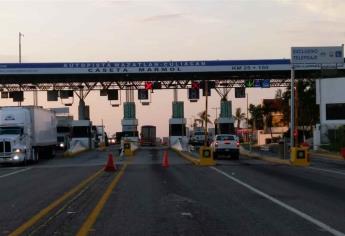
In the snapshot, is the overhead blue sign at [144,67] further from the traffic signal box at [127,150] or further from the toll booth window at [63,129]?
the traffic signal box at [127,150]

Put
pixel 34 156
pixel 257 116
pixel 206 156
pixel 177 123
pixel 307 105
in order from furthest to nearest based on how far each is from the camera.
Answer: pixel 257 116 → pixel 307 105 → pixel 177 123 → pixel 34 156 → pixel 206 156

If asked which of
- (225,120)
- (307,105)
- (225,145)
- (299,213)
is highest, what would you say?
(307,105)

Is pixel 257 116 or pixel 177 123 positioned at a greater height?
pixel 257 116

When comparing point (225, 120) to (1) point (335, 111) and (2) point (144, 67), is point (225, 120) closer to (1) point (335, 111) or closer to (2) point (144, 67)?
(1) point (335, 111)

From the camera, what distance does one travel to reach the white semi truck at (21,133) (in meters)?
40.2

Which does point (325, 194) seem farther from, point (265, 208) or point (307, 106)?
point (307, 106)

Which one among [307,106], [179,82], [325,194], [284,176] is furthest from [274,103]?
[325,194]

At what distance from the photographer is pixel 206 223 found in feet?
41.0

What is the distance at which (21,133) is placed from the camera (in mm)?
41281

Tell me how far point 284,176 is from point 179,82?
49425 mm

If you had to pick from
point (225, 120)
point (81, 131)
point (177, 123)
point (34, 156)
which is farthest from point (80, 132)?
point (34, 156)

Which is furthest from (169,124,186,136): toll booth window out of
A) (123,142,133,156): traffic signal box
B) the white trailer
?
(123,142,133,156): traffic signal box

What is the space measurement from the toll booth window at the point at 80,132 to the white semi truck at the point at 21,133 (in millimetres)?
25445

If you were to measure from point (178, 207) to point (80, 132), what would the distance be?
58.9 m
